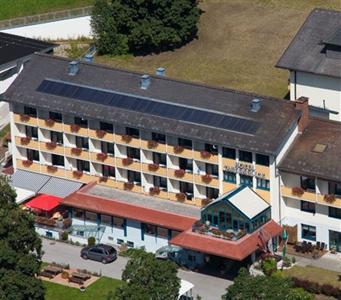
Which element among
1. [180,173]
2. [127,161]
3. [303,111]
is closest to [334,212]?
[303,111]

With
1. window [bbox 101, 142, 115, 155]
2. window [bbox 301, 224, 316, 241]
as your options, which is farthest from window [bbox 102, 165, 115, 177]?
window [bbox 301, 224, 316, 241]

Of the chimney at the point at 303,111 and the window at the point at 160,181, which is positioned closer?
the chimney at the point at 303,111

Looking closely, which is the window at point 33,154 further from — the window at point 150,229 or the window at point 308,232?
the window at point 308,232

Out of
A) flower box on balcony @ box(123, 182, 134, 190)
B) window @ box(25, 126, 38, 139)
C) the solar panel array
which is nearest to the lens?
the solar panel array

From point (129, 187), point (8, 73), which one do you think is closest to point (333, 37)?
point (129, 187)

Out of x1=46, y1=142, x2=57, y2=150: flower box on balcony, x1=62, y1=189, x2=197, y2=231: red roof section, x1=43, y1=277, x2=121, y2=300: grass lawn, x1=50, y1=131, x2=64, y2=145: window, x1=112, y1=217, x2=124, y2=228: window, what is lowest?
x1=43, y1=277, x2=121, y2=300: grass lawn

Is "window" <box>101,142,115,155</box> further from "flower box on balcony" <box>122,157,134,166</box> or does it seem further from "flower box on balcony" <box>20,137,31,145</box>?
"flower box on balcony" <box>20,137,31,145</box>

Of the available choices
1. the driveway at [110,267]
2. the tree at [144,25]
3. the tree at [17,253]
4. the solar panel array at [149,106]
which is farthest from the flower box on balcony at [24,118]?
the tree at [144,25]
